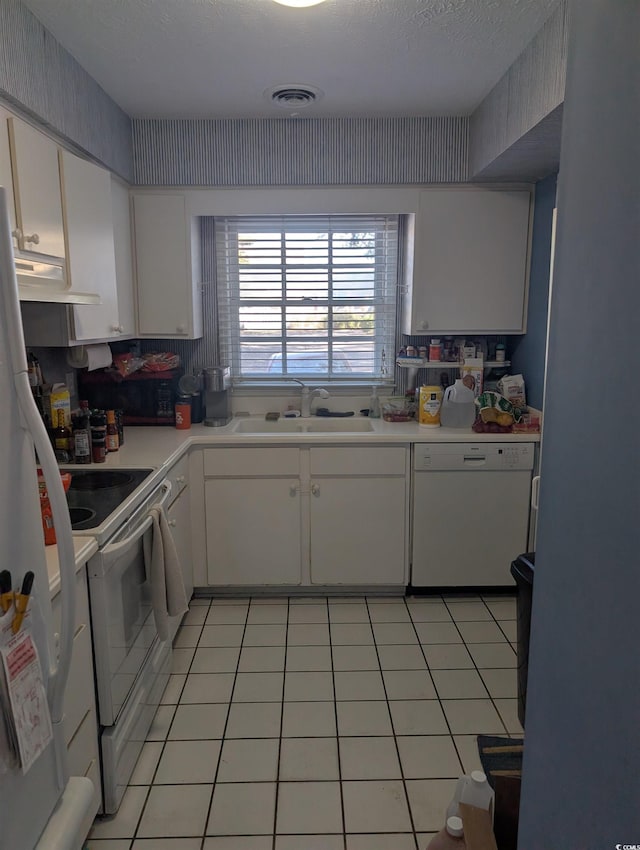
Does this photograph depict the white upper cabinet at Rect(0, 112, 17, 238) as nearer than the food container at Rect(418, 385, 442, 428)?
Yes

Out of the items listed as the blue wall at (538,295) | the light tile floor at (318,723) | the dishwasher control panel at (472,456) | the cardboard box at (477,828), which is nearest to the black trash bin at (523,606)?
the light tile floor at (318,723)

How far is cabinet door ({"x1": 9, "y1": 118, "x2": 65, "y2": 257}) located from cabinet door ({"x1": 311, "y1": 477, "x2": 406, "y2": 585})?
164 centimetres

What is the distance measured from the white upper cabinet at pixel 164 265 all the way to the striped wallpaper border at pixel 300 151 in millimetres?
144

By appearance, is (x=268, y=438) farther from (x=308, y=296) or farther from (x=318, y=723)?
(x=318, y=723)

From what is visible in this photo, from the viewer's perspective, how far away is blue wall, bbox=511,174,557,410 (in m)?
2.88

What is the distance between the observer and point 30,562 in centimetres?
98

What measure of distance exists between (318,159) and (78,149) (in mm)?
1193

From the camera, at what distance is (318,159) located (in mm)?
3000

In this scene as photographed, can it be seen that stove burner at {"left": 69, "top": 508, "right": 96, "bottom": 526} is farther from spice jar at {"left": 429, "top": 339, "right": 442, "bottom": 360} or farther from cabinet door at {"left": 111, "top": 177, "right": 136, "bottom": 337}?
spice jar at {"left": 429, "top": 339, "right": 442, "bottom": 360}

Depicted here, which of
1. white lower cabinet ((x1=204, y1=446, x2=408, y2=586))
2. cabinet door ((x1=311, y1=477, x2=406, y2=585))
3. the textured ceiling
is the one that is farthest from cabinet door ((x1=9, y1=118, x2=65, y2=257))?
cabinet door ((x1=311, y1=477, x2=406, y2=585))

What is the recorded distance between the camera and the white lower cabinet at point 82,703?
57.5 inches

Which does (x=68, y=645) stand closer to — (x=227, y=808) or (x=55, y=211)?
(x=227, y=808)

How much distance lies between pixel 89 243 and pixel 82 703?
164 centimetres

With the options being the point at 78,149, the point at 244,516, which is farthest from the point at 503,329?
the point at 78,149
